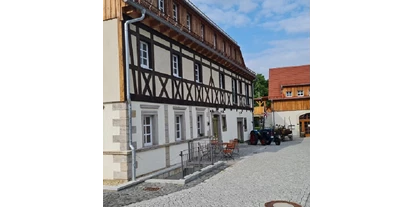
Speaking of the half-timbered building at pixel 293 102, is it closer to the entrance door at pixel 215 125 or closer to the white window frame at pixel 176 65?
the entrance door at pixel 215 125

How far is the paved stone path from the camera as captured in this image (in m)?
5.78

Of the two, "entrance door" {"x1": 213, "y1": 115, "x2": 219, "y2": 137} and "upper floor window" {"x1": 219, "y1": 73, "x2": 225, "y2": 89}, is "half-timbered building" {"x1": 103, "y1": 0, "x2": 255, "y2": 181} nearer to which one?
"entrance door" {"x1": 213, "y1": 115, "x2": 219, "y2": 137}

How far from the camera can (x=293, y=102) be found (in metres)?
26.7

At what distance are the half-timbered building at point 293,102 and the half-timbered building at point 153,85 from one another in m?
13.4

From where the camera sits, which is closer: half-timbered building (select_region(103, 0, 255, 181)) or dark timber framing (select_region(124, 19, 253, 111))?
half-timbered building (select_region(103, 0, 255, 181))

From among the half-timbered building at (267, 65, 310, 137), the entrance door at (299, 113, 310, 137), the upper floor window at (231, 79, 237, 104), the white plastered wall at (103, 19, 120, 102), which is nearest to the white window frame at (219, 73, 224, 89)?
the upper floor window at (231, 79, 237, 104)

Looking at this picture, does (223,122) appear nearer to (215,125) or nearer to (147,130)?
(215,125)

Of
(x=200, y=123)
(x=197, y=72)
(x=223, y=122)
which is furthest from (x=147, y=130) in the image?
(x=223, y=122)

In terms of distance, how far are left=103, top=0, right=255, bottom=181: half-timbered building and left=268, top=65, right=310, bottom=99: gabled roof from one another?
46.8 ft

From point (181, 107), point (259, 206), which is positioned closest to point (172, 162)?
point (181, 107)
